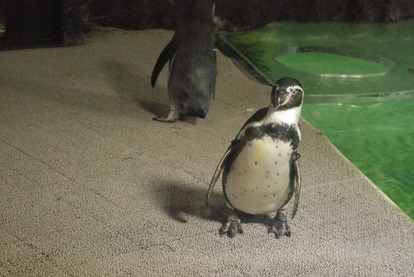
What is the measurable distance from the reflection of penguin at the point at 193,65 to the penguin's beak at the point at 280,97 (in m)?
1.30

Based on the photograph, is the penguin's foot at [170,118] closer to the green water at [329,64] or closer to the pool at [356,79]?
the pool at [356,79]

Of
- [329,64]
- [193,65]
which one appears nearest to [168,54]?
[193,65]

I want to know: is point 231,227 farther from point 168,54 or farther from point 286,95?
point 168,54

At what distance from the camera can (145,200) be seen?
95.5 inches

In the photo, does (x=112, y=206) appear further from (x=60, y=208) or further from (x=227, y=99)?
(x=227, y=99)

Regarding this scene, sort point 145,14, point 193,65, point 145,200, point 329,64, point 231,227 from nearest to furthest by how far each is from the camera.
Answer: point 231,227
point 145,200
point 193,65
point 329,64
point 145,14

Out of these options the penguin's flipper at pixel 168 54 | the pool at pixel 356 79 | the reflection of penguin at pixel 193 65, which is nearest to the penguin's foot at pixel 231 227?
the pool at pixel 356 79

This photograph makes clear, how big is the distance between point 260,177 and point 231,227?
0.86 ft

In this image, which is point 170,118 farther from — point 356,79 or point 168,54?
point 356,79

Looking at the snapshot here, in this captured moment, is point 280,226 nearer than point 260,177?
No

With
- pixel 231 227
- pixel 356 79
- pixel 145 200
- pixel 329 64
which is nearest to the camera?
pixel 231 227

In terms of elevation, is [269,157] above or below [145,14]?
above

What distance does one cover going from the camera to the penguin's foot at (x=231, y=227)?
219 cm

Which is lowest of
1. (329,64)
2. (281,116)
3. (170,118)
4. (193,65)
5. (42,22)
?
(329,64)
